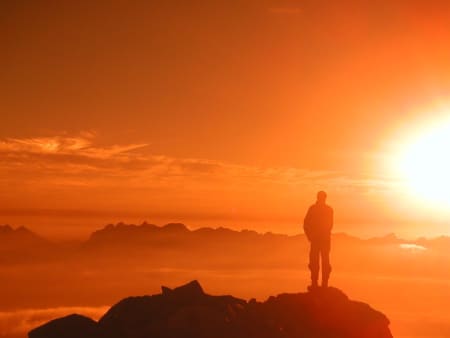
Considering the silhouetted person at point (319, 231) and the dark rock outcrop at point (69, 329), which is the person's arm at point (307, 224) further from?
the dark rock outcrop at point (69, 329)

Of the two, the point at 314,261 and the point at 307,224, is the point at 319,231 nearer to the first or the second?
the point at 307,224

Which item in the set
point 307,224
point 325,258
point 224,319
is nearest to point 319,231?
point 307,224

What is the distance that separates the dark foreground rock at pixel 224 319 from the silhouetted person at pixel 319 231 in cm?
140

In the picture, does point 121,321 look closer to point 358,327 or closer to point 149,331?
point 149,331

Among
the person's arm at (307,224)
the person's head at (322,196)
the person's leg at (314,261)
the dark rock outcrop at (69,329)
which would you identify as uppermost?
the person's head at (322,196)

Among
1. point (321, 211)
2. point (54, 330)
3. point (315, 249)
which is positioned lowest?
point (54, 330)

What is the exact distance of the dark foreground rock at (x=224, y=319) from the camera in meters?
28.9

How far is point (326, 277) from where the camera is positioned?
3494 cm

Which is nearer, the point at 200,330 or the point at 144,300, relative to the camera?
the point at 200,330

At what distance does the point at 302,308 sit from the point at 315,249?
12.5 feet

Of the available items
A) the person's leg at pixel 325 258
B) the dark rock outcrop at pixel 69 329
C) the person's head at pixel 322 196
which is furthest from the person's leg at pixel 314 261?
the dark rock outcrop at pixel 69 329

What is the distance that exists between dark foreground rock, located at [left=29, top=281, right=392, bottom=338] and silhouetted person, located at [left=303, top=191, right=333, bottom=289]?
1.40 m

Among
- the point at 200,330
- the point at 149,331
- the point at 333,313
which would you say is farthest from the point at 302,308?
the point at 149,331

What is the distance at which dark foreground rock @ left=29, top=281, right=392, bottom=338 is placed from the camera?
2892cm
